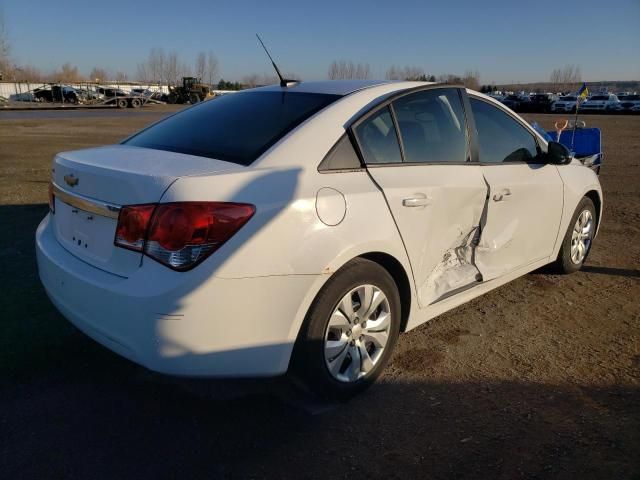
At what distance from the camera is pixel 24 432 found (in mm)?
2689

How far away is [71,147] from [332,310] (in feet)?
47.7

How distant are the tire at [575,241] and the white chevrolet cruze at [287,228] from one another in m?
1.13

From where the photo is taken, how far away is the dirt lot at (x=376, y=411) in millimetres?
2498

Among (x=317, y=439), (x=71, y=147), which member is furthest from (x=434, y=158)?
(x=71, y=147)

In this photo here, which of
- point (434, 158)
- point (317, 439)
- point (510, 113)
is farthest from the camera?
point (510, 113)

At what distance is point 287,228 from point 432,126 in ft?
5.05

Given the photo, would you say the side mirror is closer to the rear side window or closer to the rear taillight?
the rear side window

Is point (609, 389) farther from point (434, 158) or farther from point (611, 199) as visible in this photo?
point (611, 199)

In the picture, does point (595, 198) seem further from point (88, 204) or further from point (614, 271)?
point (88, 204)

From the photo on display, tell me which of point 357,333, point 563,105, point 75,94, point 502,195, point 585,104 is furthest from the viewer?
point 75,94

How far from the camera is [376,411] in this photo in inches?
116

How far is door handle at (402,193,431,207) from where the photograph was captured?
3086 mm

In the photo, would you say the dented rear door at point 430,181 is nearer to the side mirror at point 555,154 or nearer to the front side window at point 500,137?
the front side window at point 500,137

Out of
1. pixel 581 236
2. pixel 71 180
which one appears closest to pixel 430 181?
pixel 71 180
